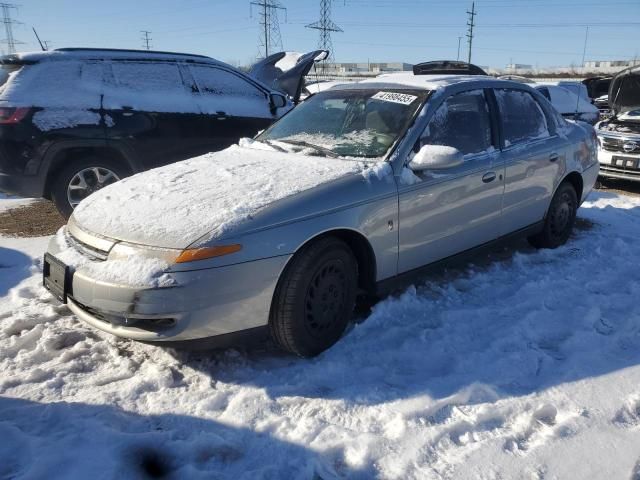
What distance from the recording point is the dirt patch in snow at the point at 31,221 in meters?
5.61

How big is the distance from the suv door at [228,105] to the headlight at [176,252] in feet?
12.4

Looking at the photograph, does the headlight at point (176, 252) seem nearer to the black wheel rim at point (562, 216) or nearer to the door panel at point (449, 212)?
the door panel at point (449, 212)

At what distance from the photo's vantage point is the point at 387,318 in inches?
143

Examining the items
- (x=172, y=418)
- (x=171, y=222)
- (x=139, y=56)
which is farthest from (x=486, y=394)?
(x=139, y=56)

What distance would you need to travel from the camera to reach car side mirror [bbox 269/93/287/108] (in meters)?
6.83

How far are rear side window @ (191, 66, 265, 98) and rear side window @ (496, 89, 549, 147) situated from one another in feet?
11.1

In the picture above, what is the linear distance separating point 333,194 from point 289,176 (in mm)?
340

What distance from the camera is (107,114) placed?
18.5 ft

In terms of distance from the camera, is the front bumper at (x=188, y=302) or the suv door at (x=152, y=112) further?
the suv door at (x=152, y=112)

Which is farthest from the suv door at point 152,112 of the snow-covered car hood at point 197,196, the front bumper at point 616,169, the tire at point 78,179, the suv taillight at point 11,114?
the front bumper at point 616,169

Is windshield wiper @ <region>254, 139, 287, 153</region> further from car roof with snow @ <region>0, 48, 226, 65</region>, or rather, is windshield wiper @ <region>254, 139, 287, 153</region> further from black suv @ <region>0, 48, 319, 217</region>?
car roof with snow @ <region>0, 48, 226, 65</region>

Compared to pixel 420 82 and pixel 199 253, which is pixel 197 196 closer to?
pixel 199 253

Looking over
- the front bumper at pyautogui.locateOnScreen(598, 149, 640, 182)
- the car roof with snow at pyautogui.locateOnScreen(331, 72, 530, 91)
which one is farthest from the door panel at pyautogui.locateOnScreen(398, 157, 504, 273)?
the front bumper at pyautogui.locateOnScreen(598, 149, 640, 182)

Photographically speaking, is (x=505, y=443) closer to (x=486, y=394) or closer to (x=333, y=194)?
(x=486, y=394)
